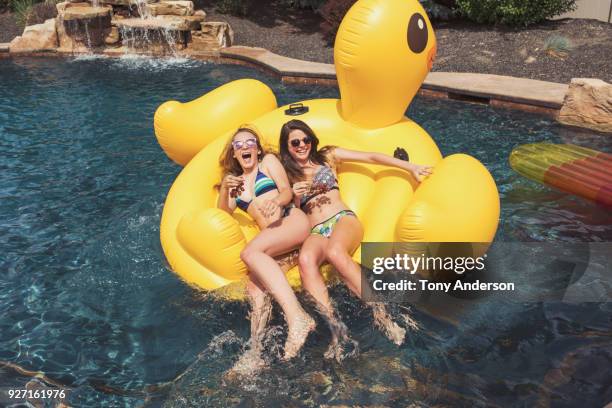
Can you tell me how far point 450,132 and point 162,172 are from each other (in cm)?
315

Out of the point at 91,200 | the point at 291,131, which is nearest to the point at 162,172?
the point at 91,200

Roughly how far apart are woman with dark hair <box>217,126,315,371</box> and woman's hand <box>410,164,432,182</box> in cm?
73

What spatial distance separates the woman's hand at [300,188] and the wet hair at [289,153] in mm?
107

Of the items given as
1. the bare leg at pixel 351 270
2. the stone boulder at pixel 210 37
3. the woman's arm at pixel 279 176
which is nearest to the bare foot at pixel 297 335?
the bare leg at pixel 351 270

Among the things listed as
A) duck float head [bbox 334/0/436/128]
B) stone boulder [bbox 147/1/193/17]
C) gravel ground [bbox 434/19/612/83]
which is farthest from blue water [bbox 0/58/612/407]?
stone boulder [bbox 147/1/193/17]

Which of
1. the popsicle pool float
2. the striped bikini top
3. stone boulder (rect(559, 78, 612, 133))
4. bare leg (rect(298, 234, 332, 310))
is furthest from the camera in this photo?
stone boulder (rect(559, 78, 612, 133))

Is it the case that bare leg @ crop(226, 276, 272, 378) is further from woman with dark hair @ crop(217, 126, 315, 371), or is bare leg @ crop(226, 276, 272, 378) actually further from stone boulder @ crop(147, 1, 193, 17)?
stone boulder @ crop(147, 1, 193, 17)

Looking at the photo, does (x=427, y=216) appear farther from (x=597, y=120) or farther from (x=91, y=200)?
(x=597, y=120)

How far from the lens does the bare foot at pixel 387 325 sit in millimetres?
3240

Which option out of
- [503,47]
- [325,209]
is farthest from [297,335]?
[503,47]

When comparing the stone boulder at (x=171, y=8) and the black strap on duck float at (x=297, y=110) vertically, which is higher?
the black strap on duck float at (x=297, y=110)

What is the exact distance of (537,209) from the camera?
4.91 meters

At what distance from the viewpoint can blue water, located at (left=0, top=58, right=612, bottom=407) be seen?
9.75 feet

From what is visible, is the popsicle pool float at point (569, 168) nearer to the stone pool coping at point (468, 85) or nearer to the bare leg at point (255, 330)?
the stone pool coping at point (468, 85)
